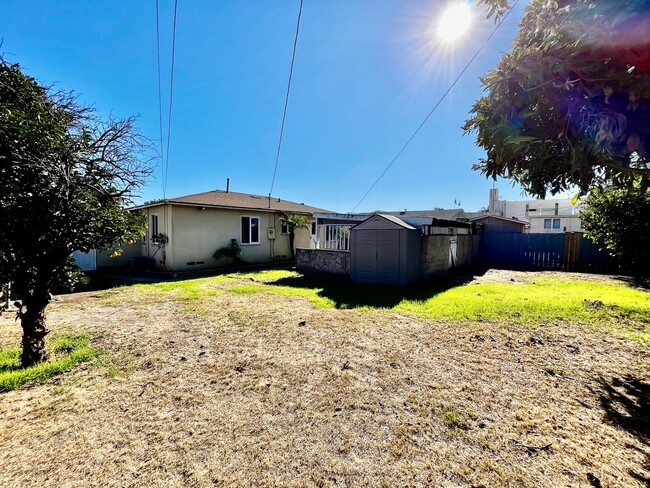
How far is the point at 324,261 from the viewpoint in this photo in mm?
11453

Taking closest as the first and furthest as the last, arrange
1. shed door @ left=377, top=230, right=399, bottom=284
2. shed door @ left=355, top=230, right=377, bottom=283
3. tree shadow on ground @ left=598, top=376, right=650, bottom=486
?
tree shadow on ground @ left=598, top=376, right=650, bottom=486
shed door @ left=377, top=230, right=399, bottom=284
shed door @ left=355, top=230, right=377, bottom=283

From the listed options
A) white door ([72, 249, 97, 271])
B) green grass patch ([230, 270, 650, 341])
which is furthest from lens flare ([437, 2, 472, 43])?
white door ([72, 249, 97, 271])

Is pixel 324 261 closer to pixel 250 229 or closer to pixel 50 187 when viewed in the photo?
pixel 250 229

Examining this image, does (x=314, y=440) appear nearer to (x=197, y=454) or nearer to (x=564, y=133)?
(x=197, y=454)

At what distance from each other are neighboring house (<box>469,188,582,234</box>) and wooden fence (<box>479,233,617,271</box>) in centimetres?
915

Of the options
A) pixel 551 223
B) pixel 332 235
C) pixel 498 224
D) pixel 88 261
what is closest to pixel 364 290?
pixel 332 235

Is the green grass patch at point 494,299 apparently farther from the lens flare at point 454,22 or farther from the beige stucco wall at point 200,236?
the lens flare at point 454,22

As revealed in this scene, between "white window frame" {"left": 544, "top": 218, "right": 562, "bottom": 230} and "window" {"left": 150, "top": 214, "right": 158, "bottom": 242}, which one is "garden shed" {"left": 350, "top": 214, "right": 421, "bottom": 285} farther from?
"white window frame" {"left": 544, "top": 218, "right": 562, "bottom": 230}

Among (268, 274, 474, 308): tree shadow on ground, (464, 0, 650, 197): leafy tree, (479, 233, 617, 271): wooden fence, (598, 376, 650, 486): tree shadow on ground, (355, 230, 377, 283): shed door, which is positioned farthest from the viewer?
(479, 233, 617, 271): wooden fence

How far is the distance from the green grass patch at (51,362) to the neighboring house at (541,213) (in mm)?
25782

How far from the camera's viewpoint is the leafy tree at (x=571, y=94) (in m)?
2.59

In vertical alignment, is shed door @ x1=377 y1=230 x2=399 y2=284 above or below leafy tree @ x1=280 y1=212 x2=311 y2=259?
below

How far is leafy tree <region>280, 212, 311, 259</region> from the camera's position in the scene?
15.3m

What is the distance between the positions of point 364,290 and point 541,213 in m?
30.0
